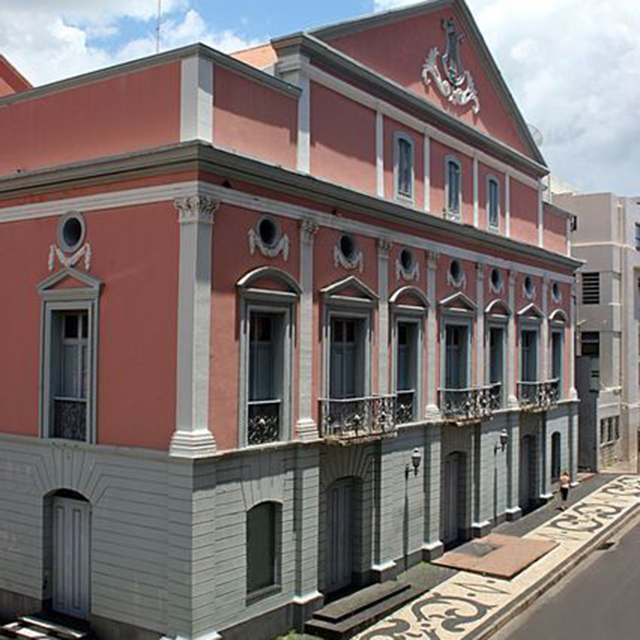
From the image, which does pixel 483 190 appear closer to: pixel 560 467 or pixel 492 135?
pixel 492 135

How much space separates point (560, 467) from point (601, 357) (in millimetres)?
10248

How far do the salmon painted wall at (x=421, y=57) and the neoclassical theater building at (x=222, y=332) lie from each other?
3.8 inches

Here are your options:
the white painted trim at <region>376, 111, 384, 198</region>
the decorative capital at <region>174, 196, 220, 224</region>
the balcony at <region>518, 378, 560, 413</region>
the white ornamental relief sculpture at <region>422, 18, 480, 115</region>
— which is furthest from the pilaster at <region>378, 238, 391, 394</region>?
the balcony at <region>518, 378, 560, 413</region>

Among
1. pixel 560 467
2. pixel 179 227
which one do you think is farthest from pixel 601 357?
pixel 179 227

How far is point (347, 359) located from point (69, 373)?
6.16 metres

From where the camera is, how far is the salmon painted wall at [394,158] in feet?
65.9

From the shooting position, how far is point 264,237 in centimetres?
1612

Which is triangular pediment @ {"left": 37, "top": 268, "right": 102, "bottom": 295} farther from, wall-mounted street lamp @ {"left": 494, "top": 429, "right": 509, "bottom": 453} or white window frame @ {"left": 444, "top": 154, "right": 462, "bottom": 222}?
wall-mounted street lamp @ {"left": 494, "top": 429, "right": 509, "bottom": 453}

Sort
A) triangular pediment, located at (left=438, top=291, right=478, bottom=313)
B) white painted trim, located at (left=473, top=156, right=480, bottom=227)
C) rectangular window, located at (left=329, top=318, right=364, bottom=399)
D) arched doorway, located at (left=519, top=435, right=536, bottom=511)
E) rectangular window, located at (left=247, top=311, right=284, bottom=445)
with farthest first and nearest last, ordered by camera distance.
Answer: arched doorway, located at (left=519, top=435, right=536, bottom=511) < white painted trim, located at (left=473, top=156, right=480, bottom=227) < triangular pediment, located at (left=438, top=291, right=478, bottom=313) < rectangular window, located at (left=329, top=318, right=364, bottom=399) < rectangular window, located at (left=247, top=311, right=284, bottom=445)

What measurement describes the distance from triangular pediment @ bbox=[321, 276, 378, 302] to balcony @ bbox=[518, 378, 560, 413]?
10.1 metres

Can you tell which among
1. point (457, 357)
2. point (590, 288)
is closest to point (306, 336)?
point (457, 357)

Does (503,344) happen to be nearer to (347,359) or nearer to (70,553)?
(347,359)

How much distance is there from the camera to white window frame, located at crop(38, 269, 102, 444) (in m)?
15.8

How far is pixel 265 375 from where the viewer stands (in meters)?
16.6
